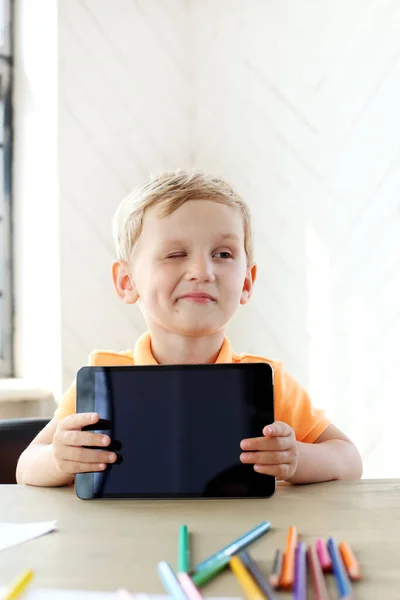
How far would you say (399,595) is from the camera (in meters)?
0.37

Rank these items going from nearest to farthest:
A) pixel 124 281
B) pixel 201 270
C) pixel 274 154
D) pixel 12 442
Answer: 1. pixel 201 270
2. pixel 124 281
3. pixel 12 442
4. pixel 274 154

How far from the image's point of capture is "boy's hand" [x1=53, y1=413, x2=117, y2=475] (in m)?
0.63

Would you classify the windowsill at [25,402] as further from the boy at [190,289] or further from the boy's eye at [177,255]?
the boy's eye at [177,255]

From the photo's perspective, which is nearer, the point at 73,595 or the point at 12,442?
the point at 73,595

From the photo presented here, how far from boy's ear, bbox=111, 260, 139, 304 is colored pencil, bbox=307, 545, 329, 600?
0.50 metres

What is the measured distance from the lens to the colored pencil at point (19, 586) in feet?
1.17

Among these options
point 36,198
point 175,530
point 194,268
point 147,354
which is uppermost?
point 36,198

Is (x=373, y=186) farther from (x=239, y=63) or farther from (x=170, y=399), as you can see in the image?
(x=170, y=399)

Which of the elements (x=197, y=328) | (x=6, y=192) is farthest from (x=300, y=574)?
(x=6, y=192)

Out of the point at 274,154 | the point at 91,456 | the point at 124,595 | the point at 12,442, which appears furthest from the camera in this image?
the point at 274,154

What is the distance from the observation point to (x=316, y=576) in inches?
15.0

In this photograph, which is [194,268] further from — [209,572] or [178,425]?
[209,572]

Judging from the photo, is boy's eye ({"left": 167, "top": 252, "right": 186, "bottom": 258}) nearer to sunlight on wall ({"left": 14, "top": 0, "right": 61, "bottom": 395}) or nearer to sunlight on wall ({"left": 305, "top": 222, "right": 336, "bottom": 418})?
sunlight on wall ({"left": 305, "top": 222, "right": 336, "bottom": 418})

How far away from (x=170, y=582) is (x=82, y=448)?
0.28 meters
